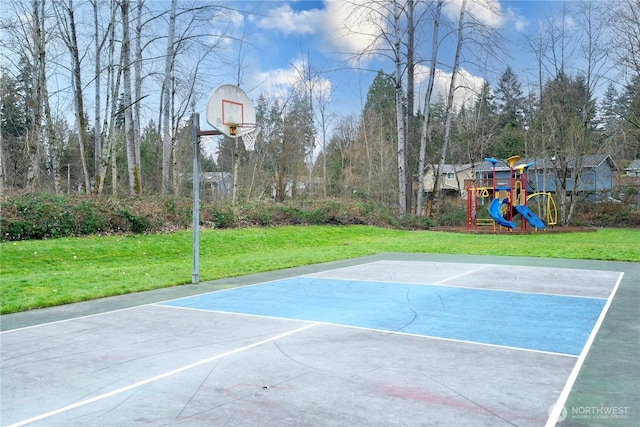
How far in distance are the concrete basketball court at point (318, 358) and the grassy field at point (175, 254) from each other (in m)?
1.07

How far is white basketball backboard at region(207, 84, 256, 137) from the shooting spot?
924cm

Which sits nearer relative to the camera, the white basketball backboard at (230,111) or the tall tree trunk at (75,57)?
the white basketball backboard at (230,111)

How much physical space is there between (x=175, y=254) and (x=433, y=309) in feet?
27.7

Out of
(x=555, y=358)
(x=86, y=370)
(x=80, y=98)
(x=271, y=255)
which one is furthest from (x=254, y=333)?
(x=80, y=98)

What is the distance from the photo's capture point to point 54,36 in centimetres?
1738

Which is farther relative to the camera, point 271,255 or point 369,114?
point 369,114

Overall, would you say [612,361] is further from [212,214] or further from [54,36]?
A: [54,36]

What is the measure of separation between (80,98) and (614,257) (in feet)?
55.1

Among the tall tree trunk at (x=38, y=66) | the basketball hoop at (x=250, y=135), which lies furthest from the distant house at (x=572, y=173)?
the tall tree trunk at (x=38, y=66)

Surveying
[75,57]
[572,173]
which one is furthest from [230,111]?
[572,173]

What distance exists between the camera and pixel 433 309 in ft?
21.9

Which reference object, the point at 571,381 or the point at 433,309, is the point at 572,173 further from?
the point at 571,381

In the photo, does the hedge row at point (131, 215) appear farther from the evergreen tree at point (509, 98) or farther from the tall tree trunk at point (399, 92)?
the evergreen tree at point (509, 98)

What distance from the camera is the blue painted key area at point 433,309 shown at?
17.6ft
